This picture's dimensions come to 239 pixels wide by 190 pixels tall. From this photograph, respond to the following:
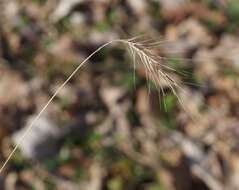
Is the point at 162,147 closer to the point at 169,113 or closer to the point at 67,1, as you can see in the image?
the point at 169,113

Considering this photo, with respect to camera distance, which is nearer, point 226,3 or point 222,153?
point 222,153

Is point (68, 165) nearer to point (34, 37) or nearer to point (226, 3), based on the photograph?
point (34, 37)

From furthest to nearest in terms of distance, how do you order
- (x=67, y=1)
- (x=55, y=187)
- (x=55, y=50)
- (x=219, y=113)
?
1. (x=67, y=1)
2. (x=55, y=50)
3. (x=219, y=113)
4. (x=55, y=187)

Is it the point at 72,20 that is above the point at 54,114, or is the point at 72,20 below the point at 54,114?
above

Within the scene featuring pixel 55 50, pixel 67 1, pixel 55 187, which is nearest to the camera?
pixel 55 187

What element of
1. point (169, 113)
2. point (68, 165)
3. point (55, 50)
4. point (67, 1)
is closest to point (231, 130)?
point (169, 113)

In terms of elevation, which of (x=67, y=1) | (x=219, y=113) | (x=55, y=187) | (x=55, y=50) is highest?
(x=67, y=1)

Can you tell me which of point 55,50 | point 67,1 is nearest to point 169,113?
point 55,50
